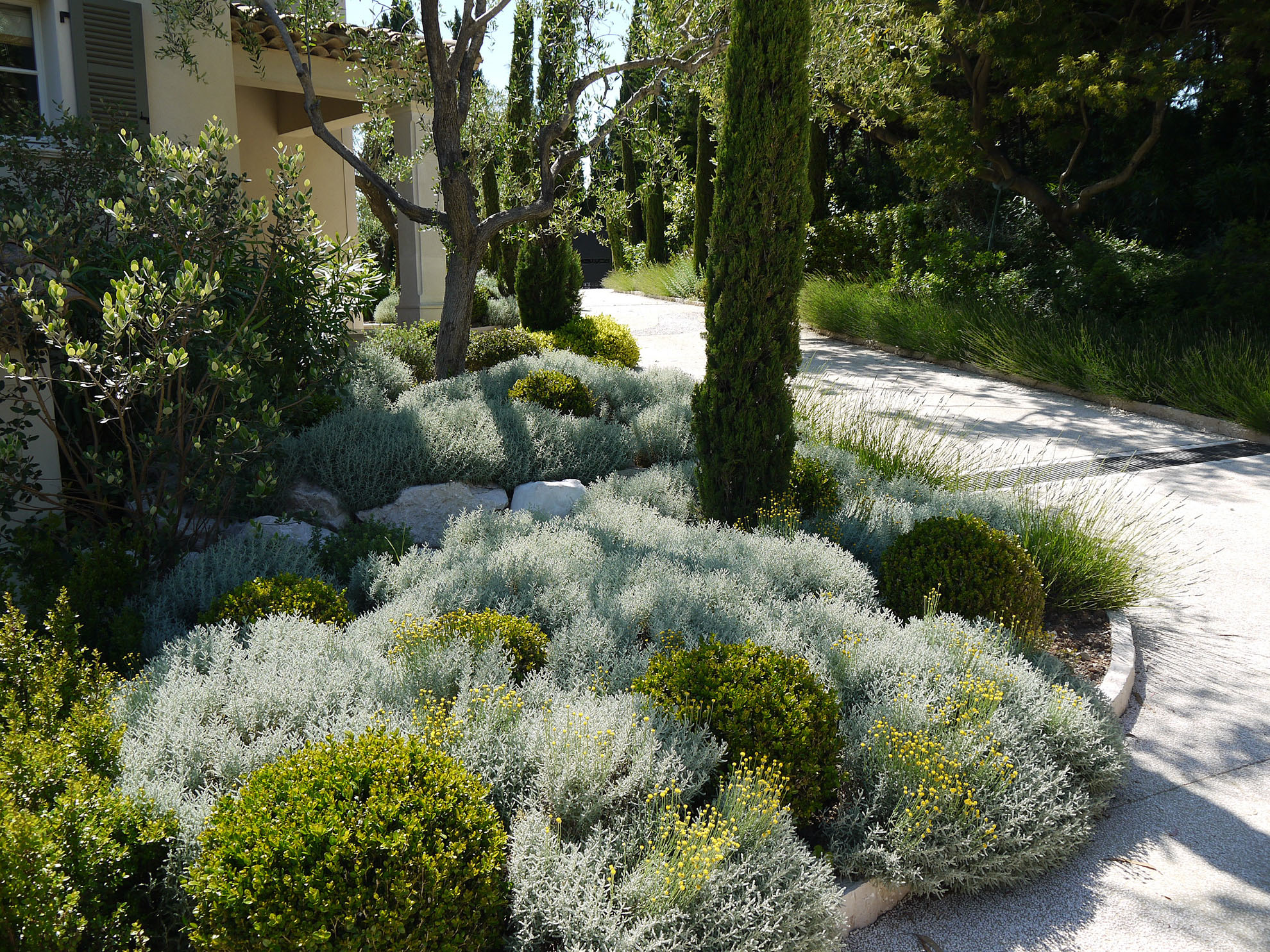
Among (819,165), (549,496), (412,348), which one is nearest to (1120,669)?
(549,496)

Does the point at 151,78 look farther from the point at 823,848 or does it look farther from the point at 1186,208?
the point at 1186,208

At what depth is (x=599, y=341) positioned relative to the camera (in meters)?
10.7

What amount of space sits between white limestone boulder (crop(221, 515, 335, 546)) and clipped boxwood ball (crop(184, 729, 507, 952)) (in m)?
2.67

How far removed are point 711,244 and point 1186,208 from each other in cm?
984

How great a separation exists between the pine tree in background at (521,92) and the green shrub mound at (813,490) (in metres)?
4.70

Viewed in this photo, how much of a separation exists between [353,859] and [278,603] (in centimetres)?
189

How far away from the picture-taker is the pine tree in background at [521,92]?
31.0ft

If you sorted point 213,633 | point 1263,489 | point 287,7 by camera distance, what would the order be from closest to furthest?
point 213,633 < point 1263,489 < point 287,7

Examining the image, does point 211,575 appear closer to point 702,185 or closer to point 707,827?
point 707,827

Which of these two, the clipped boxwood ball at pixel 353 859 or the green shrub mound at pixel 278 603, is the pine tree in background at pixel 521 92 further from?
the clipped boxwood ball at pixel 353 859

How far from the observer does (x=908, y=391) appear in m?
9.80

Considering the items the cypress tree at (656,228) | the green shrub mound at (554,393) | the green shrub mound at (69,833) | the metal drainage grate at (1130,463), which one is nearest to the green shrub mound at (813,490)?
the metal drainage grate at (1130,463)

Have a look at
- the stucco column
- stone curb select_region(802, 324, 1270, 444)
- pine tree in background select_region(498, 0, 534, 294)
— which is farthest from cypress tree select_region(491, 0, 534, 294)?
stone curb select_region(802, 324, 1270, 444)

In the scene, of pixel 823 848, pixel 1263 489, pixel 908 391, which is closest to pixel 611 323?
pixel 908 391
